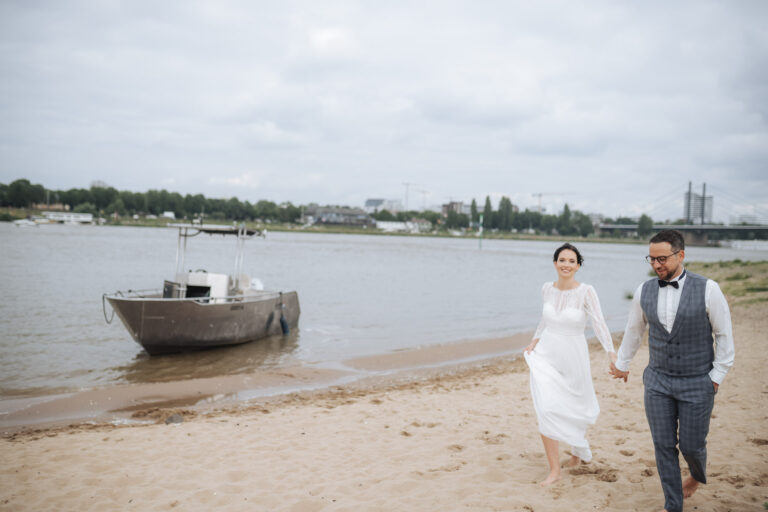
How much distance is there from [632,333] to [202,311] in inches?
430

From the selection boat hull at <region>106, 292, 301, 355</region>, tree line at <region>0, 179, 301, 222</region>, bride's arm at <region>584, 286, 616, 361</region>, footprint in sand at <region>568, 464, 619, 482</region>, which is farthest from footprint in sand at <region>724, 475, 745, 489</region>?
tree line at <region>0, 179, 301, 222</region>

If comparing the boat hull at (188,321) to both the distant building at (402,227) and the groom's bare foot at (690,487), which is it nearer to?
the groom's bare foot at (690,487)

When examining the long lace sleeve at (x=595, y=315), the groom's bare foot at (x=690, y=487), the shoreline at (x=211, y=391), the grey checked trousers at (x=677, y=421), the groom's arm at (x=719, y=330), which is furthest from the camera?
the shoreline at (x=211, y=391)

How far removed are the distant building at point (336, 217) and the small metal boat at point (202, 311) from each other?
165441mm

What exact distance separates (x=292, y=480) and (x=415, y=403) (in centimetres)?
374

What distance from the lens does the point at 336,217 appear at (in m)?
186

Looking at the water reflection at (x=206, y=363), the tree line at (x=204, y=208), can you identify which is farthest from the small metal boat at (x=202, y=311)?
the tree line at (x=204, y=208)

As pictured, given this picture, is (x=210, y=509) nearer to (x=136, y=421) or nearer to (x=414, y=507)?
(x=414, y=507)

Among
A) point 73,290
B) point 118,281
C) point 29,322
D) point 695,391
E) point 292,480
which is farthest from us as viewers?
point 118,281

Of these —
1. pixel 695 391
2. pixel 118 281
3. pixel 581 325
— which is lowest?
pixel 118 281

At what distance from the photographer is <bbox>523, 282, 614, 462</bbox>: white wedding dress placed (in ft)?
15.1

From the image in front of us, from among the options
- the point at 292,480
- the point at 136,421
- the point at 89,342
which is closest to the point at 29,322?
the point at 89,342

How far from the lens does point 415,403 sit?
8703 millimetres

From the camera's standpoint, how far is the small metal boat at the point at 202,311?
12211mm
